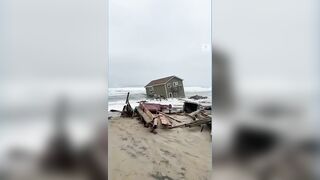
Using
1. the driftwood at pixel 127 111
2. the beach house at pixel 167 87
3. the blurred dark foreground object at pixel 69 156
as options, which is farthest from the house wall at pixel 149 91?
the blurred dark foreground object at pixel 69 156

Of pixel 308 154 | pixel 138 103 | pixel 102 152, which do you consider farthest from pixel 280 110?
pixel 102 152

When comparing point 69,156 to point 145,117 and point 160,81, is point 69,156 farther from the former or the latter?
point 160,81

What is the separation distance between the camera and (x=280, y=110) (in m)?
1.40

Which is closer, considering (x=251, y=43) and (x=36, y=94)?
(x=36, y=94)

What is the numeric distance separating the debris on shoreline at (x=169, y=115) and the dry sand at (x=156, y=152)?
0.08ft

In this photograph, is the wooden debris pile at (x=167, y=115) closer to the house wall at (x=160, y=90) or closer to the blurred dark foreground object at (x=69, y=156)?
the house wall at (x=160, y=90)

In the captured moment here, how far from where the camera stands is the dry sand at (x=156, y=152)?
1369mm

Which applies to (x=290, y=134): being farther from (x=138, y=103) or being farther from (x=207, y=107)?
(x=138, y=103)

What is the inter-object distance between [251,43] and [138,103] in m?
0.63

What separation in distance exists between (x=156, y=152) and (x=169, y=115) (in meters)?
0.19

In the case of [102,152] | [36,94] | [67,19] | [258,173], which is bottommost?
[258,173]

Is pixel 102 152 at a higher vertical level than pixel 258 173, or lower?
higher

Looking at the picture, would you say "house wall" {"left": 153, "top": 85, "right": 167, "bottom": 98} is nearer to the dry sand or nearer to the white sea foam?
the white sea foam

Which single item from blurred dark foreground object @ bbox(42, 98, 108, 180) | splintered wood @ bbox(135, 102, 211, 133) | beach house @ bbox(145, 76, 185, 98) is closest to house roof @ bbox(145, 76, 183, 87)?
beach house @ bbox(145, 76, 185, 98)
